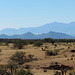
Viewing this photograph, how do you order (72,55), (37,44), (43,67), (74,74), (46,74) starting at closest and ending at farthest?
(74,74) → (46,74) → (43,67) → (72,55) → (37,44)

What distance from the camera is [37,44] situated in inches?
2566

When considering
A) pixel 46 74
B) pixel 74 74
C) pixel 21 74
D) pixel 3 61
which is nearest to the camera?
pixel 21 74

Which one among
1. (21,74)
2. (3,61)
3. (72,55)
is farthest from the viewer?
(72,55)

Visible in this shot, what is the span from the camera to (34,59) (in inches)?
1716

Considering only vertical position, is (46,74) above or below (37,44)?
below

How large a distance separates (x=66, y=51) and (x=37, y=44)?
58.5 feet

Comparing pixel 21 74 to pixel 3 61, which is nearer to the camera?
pixel 21 74

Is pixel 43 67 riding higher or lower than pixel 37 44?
lower

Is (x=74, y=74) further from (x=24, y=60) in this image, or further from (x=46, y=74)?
(x=24, y=60)

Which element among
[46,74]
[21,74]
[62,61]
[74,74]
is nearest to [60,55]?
[62,61]

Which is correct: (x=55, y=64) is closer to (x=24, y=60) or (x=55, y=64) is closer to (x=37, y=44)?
(x=24, y=60)

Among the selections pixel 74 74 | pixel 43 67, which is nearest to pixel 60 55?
pixel 43 67

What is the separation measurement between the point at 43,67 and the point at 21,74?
12916 millimetres

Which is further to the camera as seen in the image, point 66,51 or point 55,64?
point 66,51
